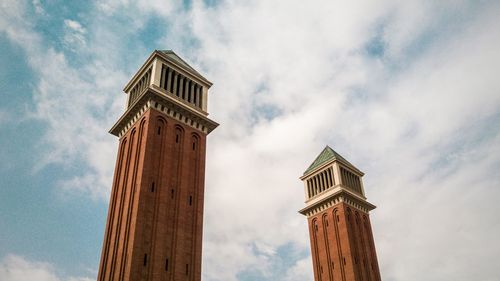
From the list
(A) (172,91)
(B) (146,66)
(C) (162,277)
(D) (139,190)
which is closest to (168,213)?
(D) (139,190)

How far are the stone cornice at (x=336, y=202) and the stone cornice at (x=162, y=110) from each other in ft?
83.8

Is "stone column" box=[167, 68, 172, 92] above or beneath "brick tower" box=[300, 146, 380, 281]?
above

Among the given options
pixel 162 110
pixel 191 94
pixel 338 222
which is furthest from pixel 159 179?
pixel 338 222

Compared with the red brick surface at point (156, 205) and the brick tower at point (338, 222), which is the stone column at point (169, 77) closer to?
the red brick surface at point (156, 205)

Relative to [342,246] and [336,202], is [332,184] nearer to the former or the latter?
[336,202]

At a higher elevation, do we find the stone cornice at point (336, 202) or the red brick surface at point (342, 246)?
the stone cornice at point (336, 202)

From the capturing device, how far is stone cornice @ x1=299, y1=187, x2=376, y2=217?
60.0m

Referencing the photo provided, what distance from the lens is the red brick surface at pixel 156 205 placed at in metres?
31.6

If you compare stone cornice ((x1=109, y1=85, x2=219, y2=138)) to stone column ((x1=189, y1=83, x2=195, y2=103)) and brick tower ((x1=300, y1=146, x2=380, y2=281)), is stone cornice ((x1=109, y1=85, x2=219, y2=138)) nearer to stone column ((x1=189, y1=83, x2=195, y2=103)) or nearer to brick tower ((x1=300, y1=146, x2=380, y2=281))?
stone column ((x1=189, y1=83, x2=195, y2=103))

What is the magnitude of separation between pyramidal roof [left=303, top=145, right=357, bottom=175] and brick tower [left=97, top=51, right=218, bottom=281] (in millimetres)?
27324

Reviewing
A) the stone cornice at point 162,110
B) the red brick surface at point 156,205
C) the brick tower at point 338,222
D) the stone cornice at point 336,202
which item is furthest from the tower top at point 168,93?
the brick tower at point 338,222

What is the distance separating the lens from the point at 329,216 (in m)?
60.7

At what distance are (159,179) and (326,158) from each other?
35945 mm

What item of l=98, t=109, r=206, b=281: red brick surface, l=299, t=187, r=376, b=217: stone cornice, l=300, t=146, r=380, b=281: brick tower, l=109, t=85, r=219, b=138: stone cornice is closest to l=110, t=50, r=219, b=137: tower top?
l=109, t=85, r=219, b=138: stone cornice
